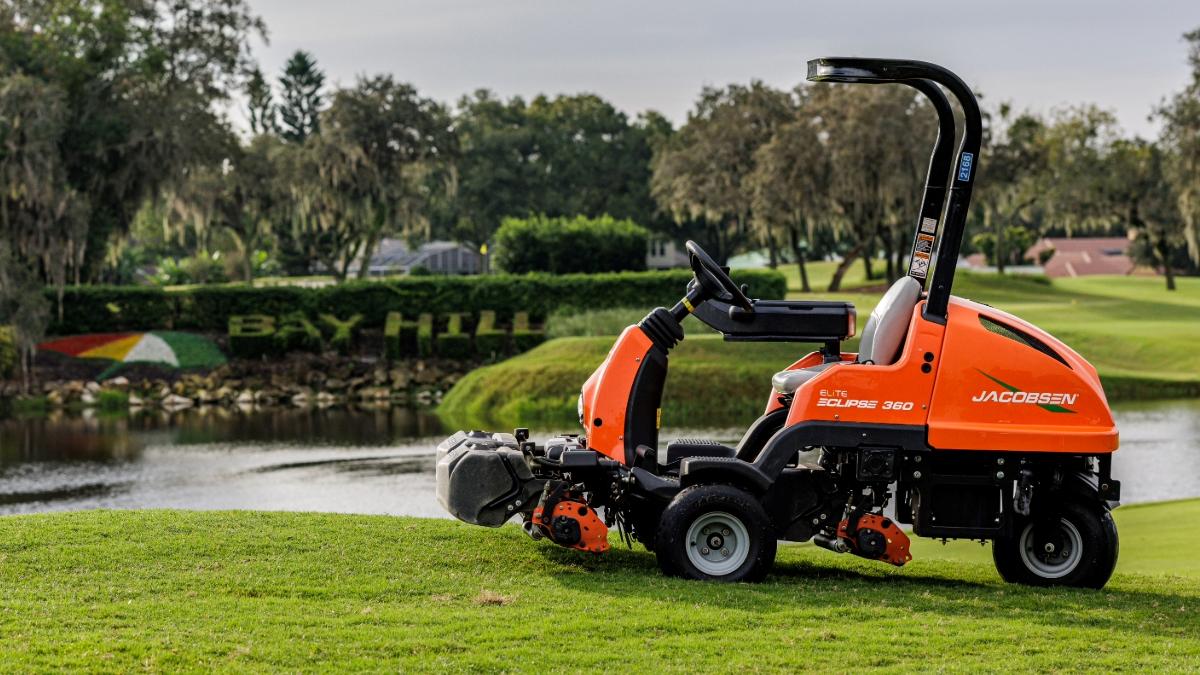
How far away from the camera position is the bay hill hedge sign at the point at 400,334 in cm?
4556

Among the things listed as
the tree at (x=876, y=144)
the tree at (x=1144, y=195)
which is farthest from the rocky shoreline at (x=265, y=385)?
the tree at (x=1144, y=195)

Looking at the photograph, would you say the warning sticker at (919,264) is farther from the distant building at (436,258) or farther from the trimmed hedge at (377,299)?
the distant building at (436,258)

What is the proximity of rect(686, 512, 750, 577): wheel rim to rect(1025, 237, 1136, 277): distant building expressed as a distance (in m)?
92.3

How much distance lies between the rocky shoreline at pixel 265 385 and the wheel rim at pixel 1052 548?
3141 cm

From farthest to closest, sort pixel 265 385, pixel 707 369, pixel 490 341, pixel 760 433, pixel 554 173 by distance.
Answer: pixel 554 173 → pixel 490 341 → pixel 265 385 → pixel 707 369 → pixel 760 433

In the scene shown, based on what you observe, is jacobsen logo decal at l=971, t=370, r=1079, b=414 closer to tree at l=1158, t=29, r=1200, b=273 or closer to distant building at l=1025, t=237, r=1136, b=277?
tree at l=1158, t=29, r=1200, b=273

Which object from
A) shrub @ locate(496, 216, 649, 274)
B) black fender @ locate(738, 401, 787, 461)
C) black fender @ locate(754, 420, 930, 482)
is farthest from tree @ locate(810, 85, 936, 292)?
black fender @ locate(754, 420, 930, 482)

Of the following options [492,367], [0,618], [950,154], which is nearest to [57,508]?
[0,618]

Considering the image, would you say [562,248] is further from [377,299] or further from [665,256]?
[665,256]

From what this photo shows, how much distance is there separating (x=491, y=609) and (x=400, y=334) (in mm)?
37507

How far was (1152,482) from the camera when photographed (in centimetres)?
2255

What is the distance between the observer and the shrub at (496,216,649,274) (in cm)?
5153

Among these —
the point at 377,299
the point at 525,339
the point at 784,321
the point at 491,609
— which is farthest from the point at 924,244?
the point at 377,299

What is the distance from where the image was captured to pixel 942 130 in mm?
10703
